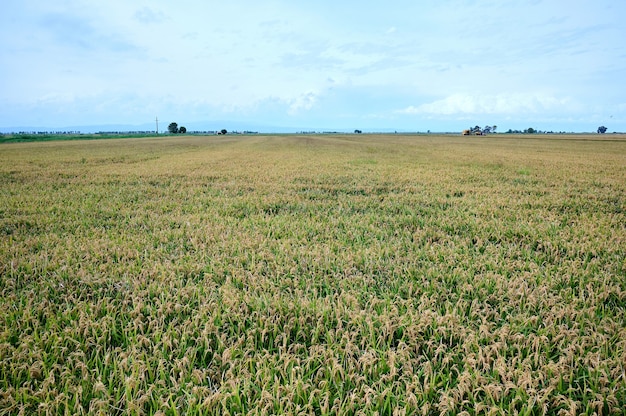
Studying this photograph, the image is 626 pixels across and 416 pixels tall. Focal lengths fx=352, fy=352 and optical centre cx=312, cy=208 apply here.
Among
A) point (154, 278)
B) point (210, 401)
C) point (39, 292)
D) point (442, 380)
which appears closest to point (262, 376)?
point (210, 401)

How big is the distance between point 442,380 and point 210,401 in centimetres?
179

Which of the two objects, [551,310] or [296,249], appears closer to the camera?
[551,310]

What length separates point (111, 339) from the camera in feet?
11.1

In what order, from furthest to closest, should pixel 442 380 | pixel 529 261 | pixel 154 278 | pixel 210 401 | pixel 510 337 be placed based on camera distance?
pixel 529 261, pixel 154 278, pixel 510 337, pixel 442 380, pixel 210 401

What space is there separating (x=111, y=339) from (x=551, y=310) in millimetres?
4492

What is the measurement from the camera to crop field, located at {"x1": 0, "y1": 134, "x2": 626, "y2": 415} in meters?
2.62

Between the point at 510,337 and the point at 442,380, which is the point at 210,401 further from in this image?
the point at 510,337

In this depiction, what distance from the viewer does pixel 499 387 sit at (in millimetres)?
2494

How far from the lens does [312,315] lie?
3.74 meters

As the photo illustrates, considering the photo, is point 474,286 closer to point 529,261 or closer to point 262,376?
point 529,261

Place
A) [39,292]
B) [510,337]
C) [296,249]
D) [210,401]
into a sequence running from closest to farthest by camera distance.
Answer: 1. [210,401]
2. [510,337]
3. [39,292]
4. [296,249]

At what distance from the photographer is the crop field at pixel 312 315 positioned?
2.62 m

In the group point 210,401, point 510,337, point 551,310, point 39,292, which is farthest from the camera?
point 39,292

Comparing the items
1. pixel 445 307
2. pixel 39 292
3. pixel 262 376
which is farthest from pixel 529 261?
pixel 39 292
